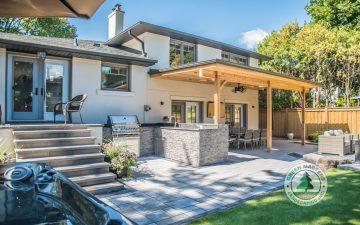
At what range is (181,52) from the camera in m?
13.9

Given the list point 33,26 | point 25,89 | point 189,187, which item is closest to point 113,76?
point 25,89

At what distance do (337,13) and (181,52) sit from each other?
19384 millimetres

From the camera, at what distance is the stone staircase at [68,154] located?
19.7 ft

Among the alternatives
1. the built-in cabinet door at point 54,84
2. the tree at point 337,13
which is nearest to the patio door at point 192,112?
the built-in cabinet door at point 54,84

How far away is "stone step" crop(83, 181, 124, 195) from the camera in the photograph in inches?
228

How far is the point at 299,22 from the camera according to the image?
2866cm

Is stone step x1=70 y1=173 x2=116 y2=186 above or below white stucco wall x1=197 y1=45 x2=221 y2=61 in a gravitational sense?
below

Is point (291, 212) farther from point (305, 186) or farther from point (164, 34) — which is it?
point (164, 34)

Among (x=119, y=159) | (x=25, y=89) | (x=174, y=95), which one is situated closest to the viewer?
(x=119, y=159)

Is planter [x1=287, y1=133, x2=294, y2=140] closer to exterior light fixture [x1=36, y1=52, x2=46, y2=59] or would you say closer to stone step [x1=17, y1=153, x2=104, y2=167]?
stone step [x1=17, y1=153, x2=104, y2=167]

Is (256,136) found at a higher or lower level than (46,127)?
lower

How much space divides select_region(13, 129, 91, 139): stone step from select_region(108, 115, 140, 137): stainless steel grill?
2.11 metres

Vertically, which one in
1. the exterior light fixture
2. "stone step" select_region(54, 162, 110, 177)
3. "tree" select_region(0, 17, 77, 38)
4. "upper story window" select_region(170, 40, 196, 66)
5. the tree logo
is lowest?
the tree logo

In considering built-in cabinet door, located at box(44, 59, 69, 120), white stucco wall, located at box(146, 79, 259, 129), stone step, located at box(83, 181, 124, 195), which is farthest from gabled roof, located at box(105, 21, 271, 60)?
stone step, located at box(83, 181, 124, 195)
